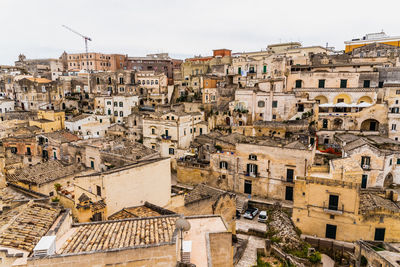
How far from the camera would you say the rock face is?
19870mm

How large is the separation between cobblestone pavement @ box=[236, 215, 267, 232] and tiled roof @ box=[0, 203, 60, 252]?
54.4ft

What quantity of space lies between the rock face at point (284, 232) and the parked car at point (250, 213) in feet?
6.75

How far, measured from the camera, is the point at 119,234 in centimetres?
955

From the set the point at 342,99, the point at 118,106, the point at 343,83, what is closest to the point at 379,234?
the point at 342,99

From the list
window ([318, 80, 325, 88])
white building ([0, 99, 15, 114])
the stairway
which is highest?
window ([318, 80, 325, 88])

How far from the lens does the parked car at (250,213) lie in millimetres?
25844

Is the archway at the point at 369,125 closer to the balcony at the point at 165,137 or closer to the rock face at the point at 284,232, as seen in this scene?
→ the rock face at the point at 284,232

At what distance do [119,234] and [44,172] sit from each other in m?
18.5

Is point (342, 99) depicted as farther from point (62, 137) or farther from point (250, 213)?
point (62, 137)

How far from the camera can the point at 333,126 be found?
38094mm

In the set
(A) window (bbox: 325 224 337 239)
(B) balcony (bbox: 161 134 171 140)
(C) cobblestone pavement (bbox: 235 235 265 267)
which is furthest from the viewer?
(B) balcony (bbox: 161 134 171 140)

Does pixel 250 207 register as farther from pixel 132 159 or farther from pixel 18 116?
pixel 18 116

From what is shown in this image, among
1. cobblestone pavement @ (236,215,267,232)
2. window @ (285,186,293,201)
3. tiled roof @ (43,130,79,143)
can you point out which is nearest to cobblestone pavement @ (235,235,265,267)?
cobblestone pavement @ (236,215,267,232)

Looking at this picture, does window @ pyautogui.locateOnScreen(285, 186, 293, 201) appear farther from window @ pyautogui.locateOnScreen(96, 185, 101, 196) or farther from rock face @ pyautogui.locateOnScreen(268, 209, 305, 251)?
window @ pyautogui.locateOnScreen(96, 185, 101, 196)
